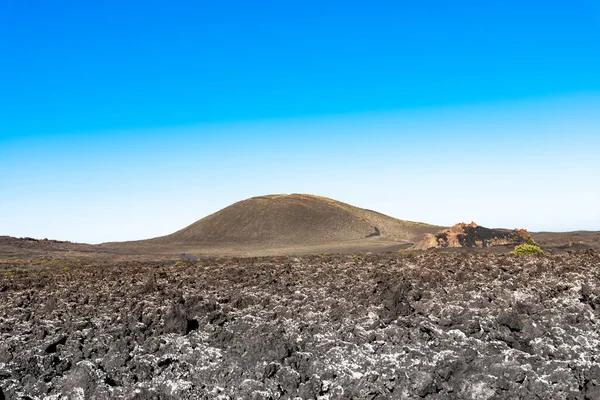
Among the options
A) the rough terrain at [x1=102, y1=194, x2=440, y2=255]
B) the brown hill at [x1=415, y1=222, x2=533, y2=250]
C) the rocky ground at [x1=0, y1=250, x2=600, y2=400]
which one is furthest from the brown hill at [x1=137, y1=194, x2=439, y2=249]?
the rocky ground at [x1=0, y1=250, x2=600, y2=400]

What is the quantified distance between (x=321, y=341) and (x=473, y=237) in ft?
116

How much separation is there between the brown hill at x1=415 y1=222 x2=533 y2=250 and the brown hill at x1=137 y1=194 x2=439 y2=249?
3108cm

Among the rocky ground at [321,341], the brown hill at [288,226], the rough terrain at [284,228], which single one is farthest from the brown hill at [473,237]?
the brown hill at [288,226]

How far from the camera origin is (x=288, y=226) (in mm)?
88312

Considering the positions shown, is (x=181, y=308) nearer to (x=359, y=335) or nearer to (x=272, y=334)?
(x=272, y=334)

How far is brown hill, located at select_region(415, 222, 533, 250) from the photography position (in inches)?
1599

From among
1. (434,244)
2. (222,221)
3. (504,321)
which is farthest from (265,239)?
(504,321)

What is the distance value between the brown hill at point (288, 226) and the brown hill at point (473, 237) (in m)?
31.1

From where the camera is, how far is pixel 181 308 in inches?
465

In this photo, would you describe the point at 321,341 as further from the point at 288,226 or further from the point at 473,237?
the point at 288,226

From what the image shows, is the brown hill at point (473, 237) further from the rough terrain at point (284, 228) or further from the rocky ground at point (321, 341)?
the rough terrain at point (284, 228)

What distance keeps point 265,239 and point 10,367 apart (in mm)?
71435

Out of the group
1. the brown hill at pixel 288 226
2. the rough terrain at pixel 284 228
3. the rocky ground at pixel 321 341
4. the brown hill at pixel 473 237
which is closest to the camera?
the rocky ground at pixel 321 341

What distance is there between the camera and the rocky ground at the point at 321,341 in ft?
29.7
